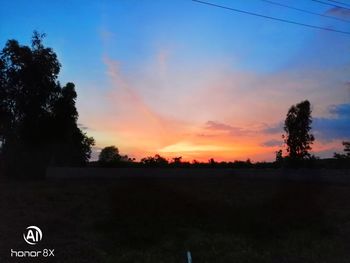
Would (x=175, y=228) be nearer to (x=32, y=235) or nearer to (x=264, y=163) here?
(x=32, y=235)

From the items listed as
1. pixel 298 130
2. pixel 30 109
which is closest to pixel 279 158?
pixel 298 130

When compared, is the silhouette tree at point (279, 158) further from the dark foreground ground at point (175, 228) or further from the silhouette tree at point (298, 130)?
the dark foreground ground at point (175, 228)

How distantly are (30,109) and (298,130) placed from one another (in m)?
54.6

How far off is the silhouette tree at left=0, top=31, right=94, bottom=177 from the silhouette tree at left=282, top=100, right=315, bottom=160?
4960cm

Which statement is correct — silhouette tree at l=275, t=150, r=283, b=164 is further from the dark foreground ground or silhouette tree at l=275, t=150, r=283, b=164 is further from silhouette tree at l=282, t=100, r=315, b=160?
the dark foreground ground

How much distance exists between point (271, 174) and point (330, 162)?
3578 cm

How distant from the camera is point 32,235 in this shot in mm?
15203

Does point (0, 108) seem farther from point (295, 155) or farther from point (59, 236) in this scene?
point (295, 155)

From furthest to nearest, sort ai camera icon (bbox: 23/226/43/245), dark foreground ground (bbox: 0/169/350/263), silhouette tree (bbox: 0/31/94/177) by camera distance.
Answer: silhouette tree (bbox: 0/31/94/177)
ai camera icon (bbox: 23/226/43/245)
dark foreground ground (bbox: 0/169/350/263)

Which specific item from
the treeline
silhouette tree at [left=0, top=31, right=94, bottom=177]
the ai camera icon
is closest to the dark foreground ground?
the ai camera icon

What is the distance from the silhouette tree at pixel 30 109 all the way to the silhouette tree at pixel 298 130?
49.6 meters

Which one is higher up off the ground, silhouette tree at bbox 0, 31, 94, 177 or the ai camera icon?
silhouette tree at bbox 0, 31, 94, 177

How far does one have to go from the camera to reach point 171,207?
2255 cm

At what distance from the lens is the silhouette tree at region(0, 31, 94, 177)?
49250 mm
